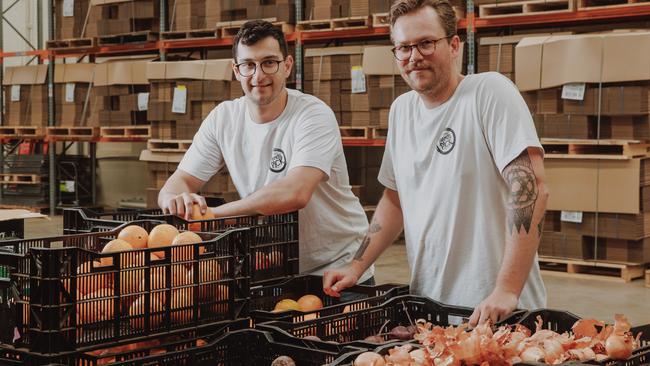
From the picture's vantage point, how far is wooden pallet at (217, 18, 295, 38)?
10.3 metres

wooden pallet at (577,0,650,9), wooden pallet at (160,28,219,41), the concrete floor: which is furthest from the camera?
wooden pallet at (160,28,219,41)

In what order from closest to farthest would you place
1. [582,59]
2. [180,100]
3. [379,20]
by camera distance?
1. [582,59]
2. [379,20]
3. [180,100]

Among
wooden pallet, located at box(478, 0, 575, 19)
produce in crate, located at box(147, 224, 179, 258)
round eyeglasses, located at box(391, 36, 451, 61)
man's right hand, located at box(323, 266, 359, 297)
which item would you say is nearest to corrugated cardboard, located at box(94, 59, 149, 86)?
wooden pallet, located at box(478, 0, 575, 19)

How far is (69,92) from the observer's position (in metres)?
12.4

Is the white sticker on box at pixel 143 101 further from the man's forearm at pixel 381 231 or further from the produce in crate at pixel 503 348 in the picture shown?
the produce in crate at pixel 503 348

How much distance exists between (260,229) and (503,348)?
4.47ft

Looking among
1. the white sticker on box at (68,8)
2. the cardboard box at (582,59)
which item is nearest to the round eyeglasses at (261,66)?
the cardboard box at (582,59)

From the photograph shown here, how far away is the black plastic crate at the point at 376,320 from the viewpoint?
8.86ft

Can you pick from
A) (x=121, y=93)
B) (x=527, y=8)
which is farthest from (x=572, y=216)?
(x=121, y=93)

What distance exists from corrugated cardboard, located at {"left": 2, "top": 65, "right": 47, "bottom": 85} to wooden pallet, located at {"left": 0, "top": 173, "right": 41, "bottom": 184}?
142cm

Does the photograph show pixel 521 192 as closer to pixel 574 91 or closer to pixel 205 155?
pixel 205 155

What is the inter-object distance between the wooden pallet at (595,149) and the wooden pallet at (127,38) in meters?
5.68

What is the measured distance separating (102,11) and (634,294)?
7714mm

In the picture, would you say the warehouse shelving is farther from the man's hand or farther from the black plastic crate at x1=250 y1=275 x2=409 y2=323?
the man's hand
